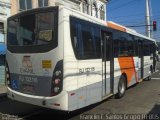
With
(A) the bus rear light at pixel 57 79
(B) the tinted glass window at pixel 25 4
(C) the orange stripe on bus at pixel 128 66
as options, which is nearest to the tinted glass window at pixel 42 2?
(B) the tinted glass window at pixel 25 4

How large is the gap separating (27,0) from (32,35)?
42.3 feet

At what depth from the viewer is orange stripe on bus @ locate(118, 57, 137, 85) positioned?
38.5ft

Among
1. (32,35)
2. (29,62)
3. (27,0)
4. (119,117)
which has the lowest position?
(119,117)

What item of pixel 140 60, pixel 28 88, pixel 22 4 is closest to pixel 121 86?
pixel 140 60

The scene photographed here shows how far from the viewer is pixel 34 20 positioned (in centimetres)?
805

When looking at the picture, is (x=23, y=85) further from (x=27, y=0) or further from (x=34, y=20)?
(x=27, y=0)

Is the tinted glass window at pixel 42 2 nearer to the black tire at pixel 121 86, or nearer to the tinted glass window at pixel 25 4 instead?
the tinted glass window at pixel 25 4

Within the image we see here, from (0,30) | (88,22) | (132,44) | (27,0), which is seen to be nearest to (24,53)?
(88,22)

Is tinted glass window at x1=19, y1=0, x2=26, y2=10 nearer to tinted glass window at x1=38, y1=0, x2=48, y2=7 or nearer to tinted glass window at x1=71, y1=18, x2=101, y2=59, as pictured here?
tinted glass window at x1=38, y1=0, x2=48, y2=7

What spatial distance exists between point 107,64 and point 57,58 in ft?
9.87

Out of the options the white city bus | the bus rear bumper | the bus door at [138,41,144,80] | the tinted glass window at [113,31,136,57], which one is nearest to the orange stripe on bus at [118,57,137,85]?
the tinted glass window at [113,31,136,57]

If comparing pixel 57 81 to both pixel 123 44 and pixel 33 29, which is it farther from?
pixel 123 44

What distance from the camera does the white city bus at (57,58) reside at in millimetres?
7512

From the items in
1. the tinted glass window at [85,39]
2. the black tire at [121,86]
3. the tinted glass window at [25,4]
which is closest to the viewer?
the tinted glass window at [85,39]
